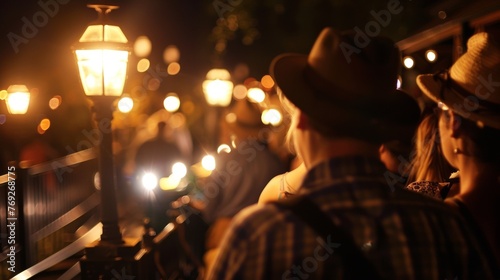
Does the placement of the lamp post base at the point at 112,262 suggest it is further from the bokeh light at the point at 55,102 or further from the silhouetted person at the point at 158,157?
the bokeh light at the point at 55,102

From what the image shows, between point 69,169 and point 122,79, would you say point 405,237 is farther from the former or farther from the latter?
point 69,169

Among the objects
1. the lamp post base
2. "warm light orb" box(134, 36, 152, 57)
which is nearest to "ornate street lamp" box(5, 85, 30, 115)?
the lamp post base

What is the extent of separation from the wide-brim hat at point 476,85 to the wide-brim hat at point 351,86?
686 mm

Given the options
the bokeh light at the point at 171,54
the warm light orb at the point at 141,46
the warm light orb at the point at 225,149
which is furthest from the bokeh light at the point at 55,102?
the bokeh light at the point at 171,54

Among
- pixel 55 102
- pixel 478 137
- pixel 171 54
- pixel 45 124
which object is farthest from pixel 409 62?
pixel 171 54

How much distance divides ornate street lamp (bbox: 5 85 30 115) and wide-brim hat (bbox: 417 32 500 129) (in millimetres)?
11356

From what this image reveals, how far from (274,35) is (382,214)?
19180 mm

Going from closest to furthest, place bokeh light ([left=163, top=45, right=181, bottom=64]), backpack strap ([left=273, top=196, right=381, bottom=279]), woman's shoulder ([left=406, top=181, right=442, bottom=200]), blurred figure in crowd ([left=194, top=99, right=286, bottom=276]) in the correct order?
backpack strap ([left=273, top=196, right=381, bottom=279]), woman's shoulder ([left=406, top=181, right=442, bottom=200]), blurred figure in crowd ([left=194, top=99, right=286, bottom=276]), bokeh light ([left=163, top=45, right=181, bottom=64])

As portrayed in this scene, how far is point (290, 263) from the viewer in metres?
1.93

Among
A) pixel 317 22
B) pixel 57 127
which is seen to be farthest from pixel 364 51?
pixel 57 127

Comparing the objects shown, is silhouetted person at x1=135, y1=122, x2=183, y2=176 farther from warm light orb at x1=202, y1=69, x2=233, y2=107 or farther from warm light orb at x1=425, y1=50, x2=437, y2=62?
warm light orb at x1=202, y1=69, x2=233, y2=107

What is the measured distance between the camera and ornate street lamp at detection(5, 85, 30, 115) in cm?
1325

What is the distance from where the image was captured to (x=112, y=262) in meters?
6.54

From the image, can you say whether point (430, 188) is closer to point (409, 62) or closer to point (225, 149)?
point (225, 149)
